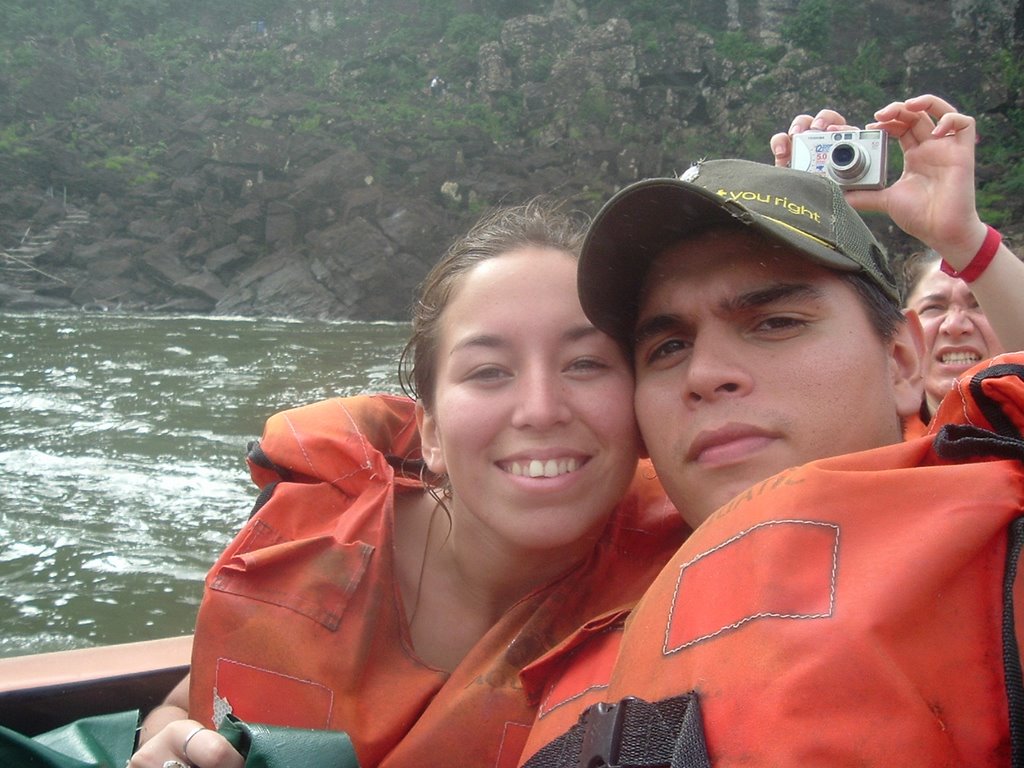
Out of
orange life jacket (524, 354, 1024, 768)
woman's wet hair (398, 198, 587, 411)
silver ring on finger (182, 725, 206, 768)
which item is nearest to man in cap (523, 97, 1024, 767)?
orange life jacket (524, 354, 1024, 768)

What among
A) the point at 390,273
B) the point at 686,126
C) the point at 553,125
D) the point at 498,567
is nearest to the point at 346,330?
the point at 390,273

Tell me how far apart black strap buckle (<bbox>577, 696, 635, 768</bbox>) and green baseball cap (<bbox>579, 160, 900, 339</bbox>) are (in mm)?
562

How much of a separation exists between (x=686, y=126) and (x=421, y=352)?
25.1 metres

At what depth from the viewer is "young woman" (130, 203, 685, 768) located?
122 centimetres

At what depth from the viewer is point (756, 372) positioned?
104 centimetres

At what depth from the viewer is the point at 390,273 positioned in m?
19.6

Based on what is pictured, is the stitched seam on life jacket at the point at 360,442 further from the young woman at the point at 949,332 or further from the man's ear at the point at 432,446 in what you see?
the young woman at the point at 949,332

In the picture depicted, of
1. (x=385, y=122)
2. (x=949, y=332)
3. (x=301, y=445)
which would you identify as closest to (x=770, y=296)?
(x=301, y=445)

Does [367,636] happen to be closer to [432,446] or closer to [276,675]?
[276,675]

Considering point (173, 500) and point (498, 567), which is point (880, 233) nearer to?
point (173, 500)

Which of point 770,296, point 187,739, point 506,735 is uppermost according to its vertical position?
point 770,296

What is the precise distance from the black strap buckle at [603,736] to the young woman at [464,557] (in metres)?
0.34

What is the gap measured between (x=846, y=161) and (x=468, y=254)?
0.67 meters

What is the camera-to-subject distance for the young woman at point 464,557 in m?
1.22
